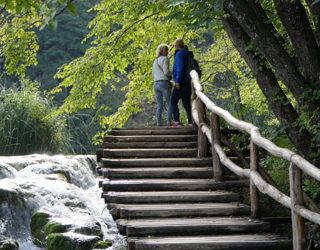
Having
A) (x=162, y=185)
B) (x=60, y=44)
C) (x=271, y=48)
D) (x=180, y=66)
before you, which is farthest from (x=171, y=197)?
(x=60, y=44)

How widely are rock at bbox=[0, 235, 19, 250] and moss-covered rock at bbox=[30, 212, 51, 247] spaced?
46cm

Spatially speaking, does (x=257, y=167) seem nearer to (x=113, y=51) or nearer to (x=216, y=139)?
(x=216, y=139)

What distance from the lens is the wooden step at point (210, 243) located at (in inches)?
213

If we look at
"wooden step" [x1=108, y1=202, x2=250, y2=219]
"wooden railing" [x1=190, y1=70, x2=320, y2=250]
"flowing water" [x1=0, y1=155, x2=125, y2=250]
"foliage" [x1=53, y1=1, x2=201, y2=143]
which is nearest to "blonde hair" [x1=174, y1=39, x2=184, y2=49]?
"foliage" [x1=53, y1=1, x2=201, y2=143]

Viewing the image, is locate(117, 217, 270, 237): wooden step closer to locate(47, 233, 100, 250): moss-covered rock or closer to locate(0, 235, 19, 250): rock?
locate(47, 233, 100, 250): moss-covered rock

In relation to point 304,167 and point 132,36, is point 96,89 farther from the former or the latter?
point 304,167

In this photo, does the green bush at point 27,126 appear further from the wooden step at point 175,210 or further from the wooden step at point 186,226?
the wooden step at point 186,226

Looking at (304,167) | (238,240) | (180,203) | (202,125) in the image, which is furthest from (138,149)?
(304,167)

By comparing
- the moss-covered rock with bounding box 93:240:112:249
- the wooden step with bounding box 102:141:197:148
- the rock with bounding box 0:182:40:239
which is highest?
the wooden step with bounding box 102:141:197:148

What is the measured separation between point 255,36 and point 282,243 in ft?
7.59

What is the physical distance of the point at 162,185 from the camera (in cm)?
731

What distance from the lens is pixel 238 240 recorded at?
18.5ft

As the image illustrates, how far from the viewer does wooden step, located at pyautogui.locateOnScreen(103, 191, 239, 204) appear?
6.79m

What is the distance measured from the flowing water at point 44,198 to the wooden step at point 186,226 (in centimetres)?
342
